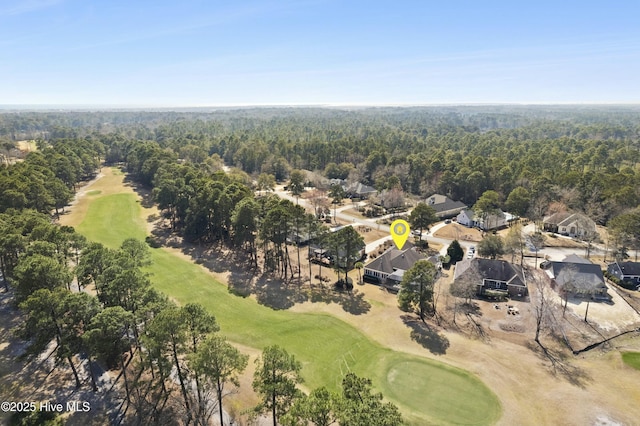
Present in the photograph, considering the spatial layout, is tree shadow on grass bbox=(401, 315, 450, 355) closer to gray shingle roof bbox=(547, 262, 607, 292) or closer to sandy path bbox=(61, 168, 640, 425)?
sandy path bbox=(61, 168, 640, 425)

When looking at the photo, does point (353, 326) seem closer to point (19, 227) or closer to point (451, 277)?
point (451, 277)

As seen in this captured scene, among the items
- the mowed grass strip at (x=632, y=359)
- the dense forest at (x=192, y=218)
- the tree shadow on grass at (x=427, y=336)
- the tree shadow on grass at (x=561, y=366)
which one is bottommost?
the mowed grass strip at (x=632, y=359)

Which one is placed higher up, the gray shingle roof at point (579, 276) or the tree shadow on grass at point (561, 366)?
the gray shingle roof at point (579, 276)

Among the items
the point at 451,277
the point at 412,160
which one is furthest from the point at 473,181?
the point at 451,277

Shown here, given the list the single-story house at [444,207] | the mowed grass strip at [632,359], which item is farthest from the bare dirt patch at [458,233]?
the mowed grass strip at [632,359]

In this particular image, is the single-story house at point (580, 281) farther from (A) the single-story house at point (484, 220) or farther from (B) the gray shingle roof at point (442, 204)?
(B) the gray shingle roof at point (442, 204)

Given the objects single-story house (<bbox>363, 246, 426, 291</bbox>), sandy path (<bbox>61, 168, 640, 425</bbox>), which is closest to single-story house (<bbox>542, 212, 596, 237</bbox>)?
sandy path (<bbox>61, 168, 640, 425</bbox>)

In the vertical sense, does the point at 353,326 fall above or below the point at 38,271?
below
